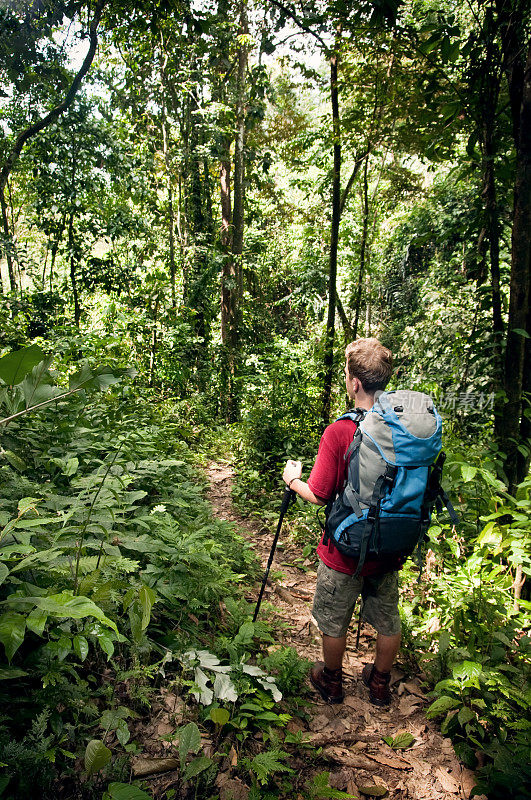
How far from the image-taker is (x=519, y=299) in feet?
10.3

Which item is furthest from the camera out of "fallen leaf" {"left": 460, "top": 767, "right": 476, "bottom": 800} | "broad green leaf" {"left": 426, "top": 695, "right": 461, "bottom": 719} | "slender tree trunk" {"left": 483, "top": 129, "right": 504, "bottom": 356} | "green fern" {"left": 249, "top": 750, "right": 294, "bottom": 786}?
"slender tree trunk" {"left": 483, "top": 129, "right": 504, "bottom": 356}

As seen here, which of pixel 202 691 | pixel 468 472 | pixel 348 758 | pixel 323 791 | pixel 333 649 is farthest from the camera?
pixel 468 472

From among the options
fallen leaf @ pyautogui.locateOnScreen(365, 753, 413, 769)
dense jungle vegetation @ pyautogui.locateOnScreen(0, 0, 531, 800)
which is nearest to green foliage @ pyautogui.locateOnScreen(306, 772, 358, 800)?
dense jungle vegetation @ pyautogui.locateOnScreen(0, 0, 531, 800)

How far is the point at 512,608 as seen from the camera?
104 inches

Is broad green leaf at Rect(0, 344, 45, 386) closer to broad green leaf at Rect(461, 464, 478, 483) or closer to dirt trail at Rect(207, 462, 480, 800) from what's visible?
dirt trail at Rect(207, 462, 480, 800)

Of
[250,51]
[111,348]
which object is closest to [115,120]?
[250,51]

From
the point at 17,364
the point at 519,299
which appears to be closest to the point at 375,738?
the point at 17,364

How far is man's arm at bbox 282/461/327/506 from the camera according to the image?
7.99ft

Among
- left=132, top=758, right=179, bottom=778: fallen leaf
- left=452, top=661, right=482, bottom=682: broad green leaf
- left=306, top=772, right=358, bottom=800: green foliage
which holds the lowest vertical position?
left=306, top=772, right=358, bottom=800: green foliage

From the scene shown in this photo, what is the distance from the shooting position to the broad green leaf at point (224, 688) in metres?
1.91

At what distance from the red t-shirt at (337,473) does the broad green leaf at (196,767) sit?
43.3 inches

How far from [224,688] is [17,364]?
1737 mm

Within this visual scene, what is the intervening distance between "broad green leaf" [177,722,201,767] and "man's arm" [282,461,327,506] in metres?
1.17

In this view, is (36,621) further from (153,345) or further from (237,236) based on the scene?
(237,236)
